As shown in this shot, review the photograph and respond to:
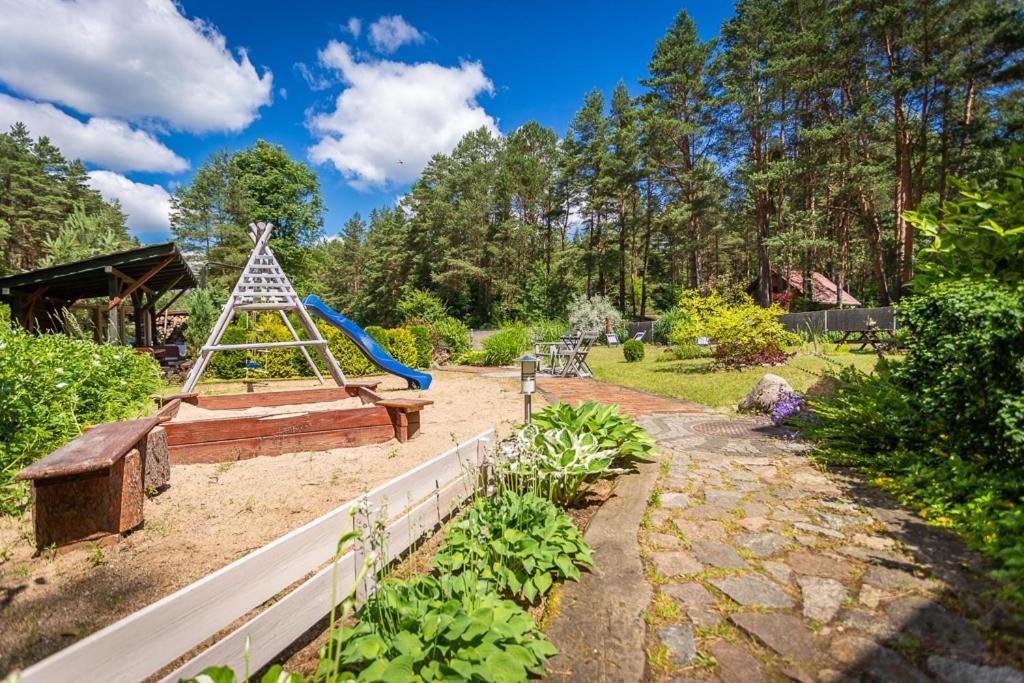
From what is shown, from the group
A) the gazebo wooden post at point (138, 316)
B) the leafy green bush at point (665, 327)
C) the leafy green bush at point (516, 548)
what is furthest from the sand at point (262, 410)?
the leafy green bush at point (665, 327)

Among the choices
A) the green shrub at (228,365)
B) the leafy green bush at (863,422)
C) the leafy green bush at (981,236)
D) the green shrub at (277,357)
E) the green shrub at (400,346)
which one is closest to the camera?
the leafy green bush at (981,236)

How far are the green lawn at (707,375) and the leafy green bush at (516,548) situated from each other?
15.9 feet

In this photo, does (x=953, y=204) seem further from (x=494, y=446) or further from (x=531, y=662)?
(x=531, y=662)

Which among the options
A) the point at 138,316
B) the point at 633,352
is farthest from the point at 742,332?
the point at 138,316

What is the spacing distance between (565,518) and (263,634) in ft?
4.90

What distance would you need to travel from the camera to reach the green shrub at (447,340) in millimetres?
15680

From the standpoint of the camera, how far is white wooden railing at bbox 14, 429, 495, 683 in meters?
1.07

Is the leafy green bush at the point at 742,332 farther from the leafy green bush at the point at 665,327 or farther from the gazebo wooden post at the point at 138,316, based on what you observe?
the gazebo wooden post at the point at 138,316

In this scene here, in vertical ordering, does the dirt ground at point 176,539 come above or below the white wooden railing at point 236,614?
below

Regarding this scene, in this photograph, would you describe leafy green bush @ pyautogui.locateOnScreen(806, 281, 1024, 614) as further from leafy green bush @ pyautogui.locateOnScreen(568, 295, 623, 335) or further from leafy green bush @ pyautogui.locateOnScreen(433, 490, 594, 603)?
leafy green bush @ pyautogui.locateOnScreen(568, 295, 623, 335)

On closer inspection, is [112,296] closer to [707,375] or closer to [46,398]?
[46,398]

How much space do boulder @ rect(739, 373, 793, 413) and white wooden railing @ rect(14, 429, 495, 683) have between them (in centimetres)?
497

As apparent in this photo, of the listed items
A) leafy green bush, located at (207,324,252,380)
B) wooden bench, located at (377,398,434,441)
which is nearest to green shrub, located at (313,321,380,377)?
leafy green bush, located at (207,324,252,380)

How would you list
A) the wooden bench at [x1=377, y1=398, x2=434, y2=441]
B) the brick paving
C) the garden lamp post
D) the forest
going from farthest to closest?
the forest < the brick paving < the wooden bench at [x1=377, y1=398, x2=434, y2=441] < the garden lamp post
